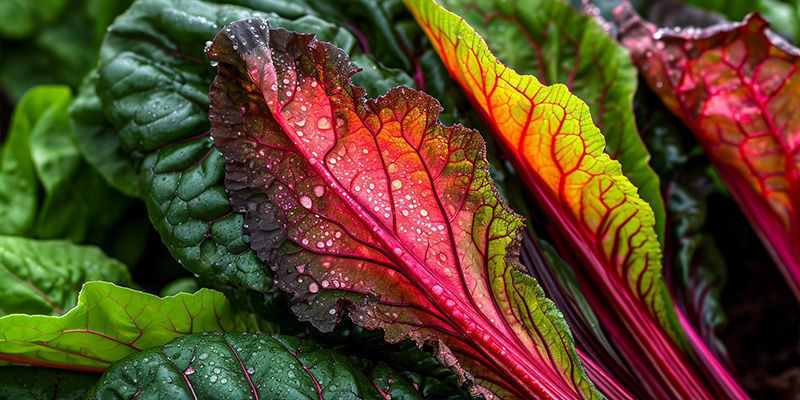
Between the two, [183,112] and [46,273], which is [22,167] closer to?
[46,273]

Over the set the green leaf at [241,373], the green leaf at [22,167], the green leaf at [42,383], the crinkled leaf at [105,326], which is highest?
the green leaf at [241,373]

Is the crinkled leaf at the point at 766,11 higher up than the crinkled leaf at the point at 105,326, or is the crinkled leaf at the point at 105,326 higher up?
the crinkled leaf at the point at 766,11

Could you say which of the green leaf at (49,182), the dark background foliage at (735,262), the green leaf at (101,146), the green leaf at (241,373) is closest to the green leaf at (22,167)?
the green leaf at (49,182)

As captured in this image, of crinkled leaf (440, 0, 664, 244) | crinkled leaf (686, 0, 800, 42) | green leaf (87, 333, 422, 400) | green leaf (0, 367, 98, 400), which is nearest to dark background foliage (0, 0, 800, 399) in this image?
crinkled leaf (686, 0, 800, 42)

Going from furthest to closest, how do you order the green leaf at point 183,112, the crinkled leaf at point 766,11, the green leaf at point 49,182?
1. the crinkled leaf at point 766,11
2. the green leaf at point 49,182
3. the green leaf at point 183,112

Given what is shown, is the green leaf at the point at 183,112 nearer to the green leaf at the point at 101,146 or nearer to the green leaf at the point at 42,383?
the green leaf at the point at 101,146
